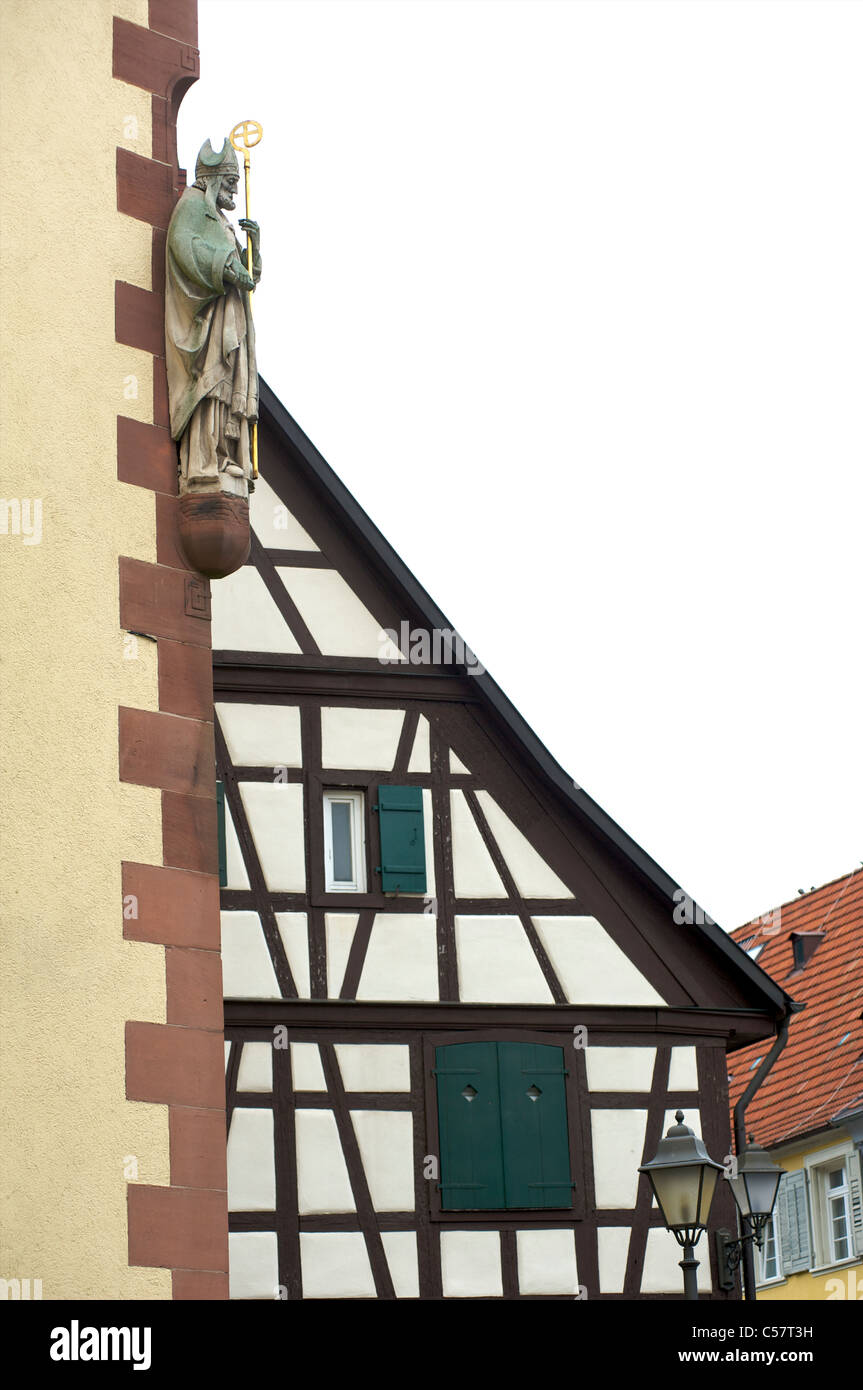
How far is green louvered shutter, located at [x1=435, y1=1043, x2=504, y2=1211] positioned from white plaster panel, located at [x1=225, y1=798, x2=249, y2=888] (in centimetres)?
166

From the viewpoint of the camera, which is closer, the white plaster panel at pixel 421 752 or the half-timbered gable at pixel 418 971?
the half-timbered gable at pixel 418 971

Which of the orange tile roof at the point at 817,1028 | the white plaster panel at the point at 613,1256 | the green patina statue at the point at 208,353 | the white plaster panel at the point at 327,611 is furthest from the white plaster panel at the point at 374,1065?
the orange tile roof at the point at 817,1028

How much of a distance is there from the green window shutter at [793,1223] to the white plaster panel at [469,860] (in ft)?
33.6

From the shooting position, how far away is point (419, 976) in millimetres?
15562

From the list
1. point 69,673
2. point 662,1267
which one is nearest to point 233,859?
point 662,1267

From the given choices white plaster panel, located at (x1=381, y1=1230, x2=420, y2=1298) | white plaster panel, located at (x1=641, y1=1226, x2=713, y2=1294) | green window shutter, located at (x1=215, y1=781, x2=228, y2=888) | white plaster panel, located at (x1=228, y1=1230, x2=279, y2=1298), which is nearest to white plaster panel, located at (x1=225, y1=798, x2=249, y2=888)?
green window shutter, located at (x1=215, y1=781, x2=228, y2=888)

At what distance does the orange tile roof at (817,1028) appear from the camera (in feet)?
79.7

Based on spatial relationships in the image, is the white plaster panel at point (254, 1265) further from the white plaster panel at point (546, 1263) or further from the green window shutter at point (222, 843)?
the green window shutter at point (222, 843)

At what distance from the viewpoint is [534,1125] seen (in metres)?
15.5

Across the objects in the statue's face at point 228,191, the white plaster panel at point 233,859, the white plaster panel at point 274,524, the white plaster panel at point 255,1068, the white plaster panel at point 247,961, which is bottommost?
the white plaster panel at point 255,1068

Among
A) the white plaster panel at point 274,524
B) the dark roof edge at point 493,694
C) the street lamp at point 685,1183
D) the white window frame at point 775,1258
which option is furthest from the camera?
the white window frame at point 775,1258

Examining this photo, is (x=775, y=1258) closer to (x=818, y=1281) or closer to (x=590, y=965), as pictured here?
(x=818, y=1281)
